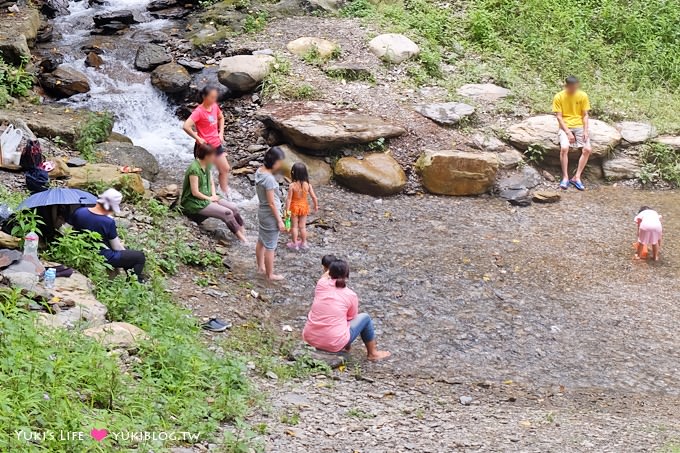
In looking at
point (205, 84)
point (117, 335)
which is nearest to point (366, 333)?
point (117, 335)

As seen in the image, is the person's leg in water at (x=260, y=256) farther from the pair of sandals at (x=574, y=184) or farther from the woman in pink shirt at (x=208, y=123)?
the pair of sandals at (x=574, y=184)

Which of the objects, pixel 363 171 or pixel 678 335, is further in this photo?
pixel 363 171

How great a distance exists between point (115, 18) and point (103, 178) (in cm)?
768

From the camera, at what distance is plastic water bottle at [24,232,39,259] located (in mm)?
6355

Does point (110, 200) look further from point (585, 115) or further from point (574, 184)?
point (585, 115)

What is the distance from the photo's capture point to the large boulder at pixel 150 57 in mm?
13641

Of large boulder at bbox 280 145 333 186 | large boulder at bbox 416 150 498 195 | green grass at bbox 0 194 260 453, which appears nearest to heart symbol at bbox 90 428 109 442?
green grass at bbox 0 194 260 453

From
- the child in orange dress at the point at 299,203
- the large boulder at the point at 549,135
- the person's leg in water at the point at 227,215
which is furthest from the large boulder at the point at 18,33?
the large boulder at the point at 549,135

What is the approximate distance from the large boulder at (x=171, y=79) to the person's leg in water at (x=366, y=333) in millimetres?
7472

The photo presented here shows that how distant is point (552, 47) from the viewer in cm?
1483

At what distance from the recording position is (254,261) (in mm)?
8828

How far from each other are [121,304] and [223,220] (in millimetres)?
2766

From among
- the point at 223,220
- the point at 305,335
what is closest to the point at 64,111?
the point at 223,220

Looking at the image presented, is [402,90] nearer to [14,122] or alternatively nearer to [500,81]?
[500,81]
